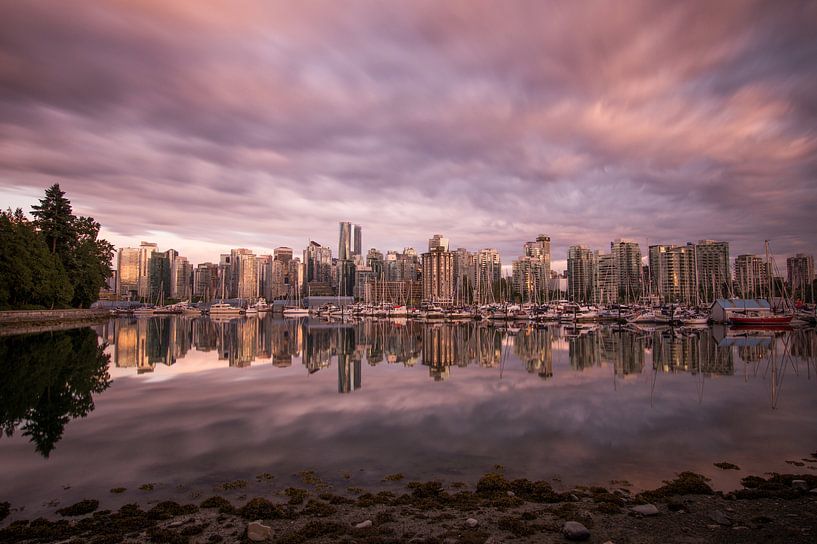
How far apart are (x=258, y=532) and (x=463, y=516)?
5125mm

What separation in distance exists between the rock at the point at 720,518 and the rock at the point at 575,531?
363 cm

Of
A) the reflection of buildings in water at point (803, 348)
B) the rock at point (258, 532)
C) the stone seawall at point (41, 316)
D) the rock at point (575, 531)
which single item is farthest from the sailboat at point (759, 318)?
the stone seawall at point (41, 316)

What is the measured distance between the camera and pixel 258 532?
11.5 metres

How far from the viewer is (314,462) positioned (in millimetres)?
17531

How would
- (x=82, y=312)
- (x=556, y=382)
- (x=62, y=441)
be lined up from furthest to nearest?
(x=82, y=312), (x=556, y=382), (x=62, y=441)

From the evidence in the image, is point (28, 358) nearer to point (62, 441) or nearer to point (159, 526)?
point (62, 441)

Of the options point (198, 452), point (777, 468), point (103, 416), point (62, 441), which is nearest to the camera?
point (777, 468)

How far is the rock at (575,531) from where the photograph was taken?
11539 millimetres

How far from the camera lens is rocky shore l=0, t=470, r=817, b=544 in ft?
38.0

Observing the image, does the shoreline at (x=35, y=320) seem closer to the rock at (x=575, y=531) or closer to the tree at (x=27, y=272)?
the tree at (x=27, y=272)

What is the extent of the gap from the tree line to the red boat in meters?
132

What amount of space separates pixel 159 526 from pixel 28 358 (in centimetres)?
4149

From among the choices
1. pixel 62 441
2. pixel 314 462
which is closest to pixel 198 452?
pixel 314 462

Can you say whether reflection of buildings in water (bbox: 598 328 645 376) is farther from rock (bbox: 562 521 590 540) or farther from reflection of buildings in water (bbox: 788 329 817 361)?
rock (bbox: 562 521 590 540)
